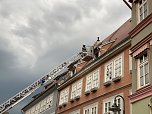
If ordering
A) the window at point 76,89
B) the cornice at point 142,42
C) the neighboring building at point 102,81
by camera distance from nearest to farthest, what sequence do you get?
the cornice at point 142,42 < the neighboring building at point 102,81 < the window at point 76,89

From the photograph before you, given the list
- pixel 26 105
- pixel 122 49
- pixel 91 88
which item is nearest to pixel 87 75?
pixel 91 88

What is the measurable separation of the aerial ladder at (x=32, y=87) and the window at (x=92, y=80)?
10583 mm

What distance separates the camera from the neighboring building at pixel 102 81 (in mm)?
23875

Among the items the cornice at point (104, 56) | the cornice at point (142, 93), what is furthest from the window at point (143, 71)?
the cornice at point (104, 56)

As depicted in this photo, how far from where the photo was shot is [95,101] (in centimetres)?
2808

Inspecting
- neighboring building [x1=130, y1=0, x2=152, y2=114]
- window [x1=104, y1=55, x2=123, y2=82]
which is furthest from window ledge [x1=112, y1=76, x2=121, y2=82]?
neighboring building [x1=130, y1=0, x2=152, y2=114]

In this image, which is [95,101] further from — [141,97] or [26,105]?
[26,105]

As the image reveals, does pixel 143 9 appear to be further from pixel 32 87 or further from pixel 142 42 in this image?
pixel 32 87

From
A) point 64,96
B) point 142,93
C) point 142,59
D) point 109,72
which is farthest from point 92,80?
point 142,93

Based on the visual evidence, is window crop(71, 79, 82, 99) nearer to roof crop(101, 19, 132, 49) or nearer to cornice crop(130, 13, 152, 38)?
roof crop(101, 19, 132, 49)

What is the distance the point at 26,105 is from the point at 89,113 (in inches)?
1280

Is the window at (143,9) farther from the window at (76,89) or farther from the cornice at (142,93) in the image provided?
the window at (76,89)

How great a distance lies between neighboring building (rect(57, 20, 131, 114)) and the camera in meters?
23.9

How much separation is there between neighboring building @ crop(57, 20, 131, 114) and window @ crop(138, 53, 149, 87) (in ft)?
18.8
